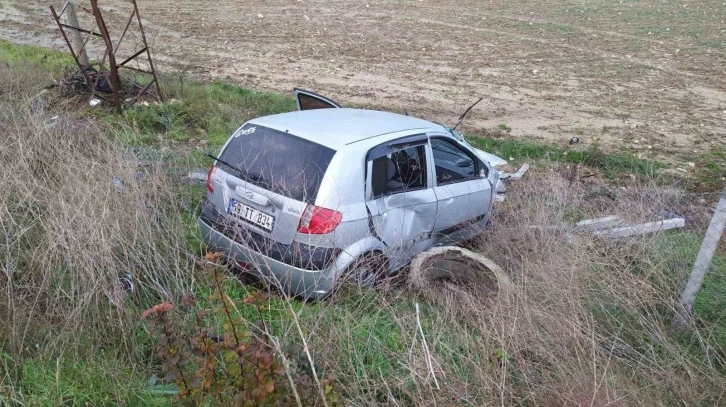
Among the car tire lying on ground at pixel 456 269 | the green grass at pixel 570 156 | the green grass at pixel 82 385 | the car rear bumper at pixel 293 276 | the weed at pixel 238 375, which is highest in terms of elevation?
the weed at pixel 238 375

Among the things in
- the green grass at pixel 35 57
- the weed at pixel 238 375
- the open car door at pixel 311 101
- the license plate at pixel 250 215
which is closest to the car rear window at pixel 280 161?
the license plate at pixel 250 215

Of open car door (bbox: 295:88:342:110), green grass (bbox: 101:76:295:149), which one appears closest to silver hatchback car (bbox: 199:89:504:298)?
open car door (bbox: 295:88:342:110)

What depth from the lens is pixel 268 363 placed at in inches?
113

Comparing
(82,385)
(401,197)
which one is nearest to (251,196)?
(401,197)

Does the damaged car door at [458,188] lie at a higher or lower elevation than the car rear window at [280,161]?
lower

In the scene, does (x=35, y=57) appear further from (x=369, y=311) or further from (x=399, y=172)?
(x=369, y=311)

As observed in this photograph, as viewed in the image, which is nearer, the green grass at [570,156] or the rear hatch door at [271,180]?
the rear hatch door at [271,180]

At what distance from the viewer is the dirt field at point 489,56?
10.9 metres

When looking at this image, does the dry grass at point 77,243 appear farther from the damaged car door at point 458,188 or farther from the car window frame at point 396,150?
the damaged car door at point 458,188

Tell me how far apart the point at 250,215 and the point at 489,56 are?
39.0 ft

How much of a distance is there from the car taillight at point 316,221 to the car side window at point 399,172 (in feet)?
1.83

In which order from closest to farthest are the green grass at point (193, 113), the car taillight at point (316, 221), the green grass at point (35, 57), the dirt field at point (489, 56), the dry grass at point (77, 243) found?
1. the dry grass at point (77, 243)
2. the car taillight at point (316, 221)
3. the green grass at point (193, 113)
4. the dirt field at point (489, 56)
5. the green grass at point (35, 57)

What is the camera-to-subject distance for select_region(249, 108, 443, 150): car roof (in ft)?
16.2

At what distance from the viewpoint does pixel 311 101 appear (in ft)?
24.5
